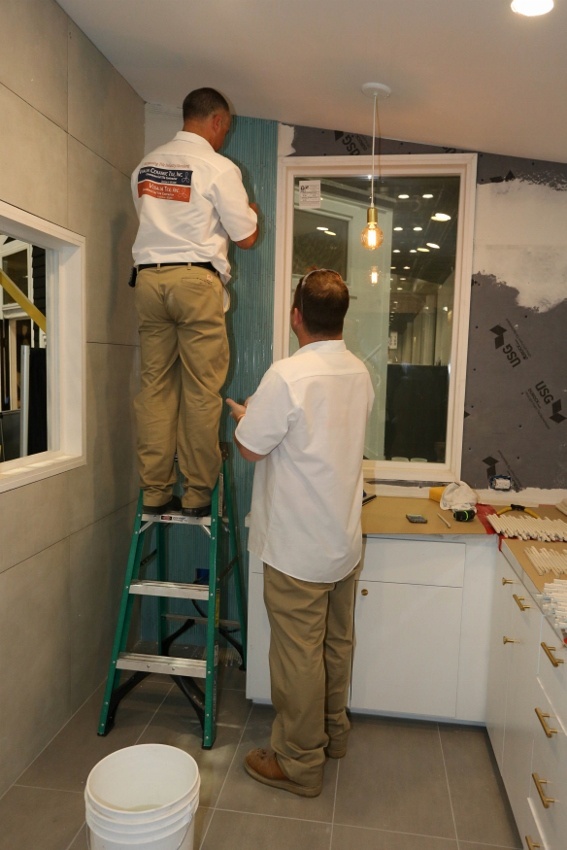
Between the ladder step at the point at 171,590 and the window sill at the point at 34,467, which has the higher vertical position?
the window sill at the point at 34,467

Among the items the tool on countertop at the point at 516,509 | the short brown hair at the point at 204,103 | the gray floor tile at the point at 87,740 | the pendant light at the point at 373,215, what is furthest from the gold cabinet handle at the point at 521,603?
the short brown hair at the point at 204,103

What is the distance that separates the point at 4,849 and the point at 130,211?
240cm

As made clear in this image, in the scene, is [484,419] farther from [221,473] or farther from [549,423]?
[221,473]

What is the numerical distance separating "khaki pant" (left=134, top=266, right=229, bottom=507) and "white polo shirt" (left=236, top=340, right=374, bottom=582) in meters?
0.31

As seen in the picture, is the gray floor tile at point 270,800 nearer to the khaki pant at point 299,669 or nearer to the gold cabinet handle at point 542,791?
the khaki pant at point 299,669

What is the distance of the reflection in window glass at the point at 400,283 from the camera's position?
2910 millimetres

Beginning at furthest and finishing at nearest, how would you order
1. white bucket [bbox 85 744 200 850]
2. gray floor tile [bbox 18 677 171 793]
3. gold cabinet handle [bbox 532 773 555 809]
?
gray floor tile [bbox 18 677 171 793], gold cabinet handle [bbox 532 773 555 809], white bucket [bbox 85 744 200 850]

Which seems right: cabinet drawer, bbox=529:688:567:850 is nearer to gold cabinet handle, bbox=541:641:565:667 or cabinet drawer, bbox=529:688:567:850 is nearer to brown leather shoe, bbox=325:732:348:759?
gold cabinet handle, bbox=541:641:565:667

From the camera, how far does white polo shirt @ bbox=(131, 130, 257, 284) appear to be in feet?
7.17

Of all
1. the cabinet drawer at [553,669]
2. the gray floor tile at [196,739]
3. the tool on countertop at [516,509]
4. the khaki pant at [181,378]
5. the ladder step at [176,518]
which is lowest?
the gray floor tile at [196,739]

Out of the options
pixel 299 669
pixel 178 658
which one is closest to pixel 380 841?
pixel 299 669

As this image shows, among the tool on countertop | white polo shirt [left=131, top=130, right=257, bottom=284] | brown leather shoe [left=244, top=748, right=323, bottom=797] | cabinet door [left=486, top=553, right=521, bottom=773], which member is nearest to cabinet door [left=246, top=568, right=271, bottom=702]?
brown leather shoe [left=244, top=748, right=323, bottom=797]

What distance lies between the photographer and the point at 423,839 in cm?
191

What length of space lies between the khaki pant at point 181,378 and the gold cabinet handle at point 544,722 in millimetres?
1299
